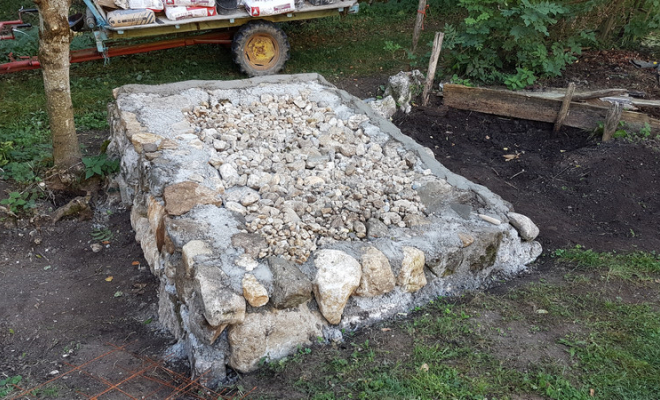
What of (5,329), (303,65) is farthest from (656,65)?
(5,329)

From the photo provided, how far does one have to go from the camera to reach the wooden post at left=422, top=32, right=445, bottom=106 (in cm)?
740

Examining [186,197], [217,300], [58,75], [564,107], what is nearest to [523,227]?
[217,300]

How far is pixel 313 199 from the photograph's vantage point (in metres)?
4.43

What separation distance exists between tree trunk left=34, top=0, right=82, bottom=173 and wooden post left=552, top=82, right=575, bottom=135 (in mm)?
5469

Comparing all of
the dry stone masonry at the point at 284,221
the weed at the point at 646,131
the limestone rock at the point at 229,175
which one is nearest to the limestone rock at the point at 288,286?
the dry stone masonry at the point at 284,221

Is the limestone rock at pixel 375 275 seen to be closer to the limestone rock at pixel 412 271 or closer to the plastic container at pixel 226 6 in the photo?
the limestone rock at pixel 412 271

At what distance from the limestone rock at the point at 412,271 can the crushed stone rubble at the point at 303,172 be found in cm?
37

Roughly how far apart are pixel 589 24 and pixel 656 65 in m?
1.19

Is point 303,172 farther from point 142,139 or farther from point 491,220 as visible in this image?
point 491,220

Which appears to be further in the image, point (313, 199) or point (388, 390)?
point (313, 199)

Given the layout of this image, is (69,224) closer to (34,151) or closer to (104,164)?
(104,164)

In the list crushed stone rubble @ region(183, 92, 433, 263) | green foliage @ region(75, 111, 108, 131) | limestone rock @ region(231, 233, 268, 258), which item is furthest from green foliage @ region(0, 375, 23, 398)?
green foliage @ region(75, 111, 108, 131)

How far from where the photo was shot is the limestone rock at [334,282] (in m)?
3.62

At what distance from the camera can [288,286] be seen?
11.4 feet
